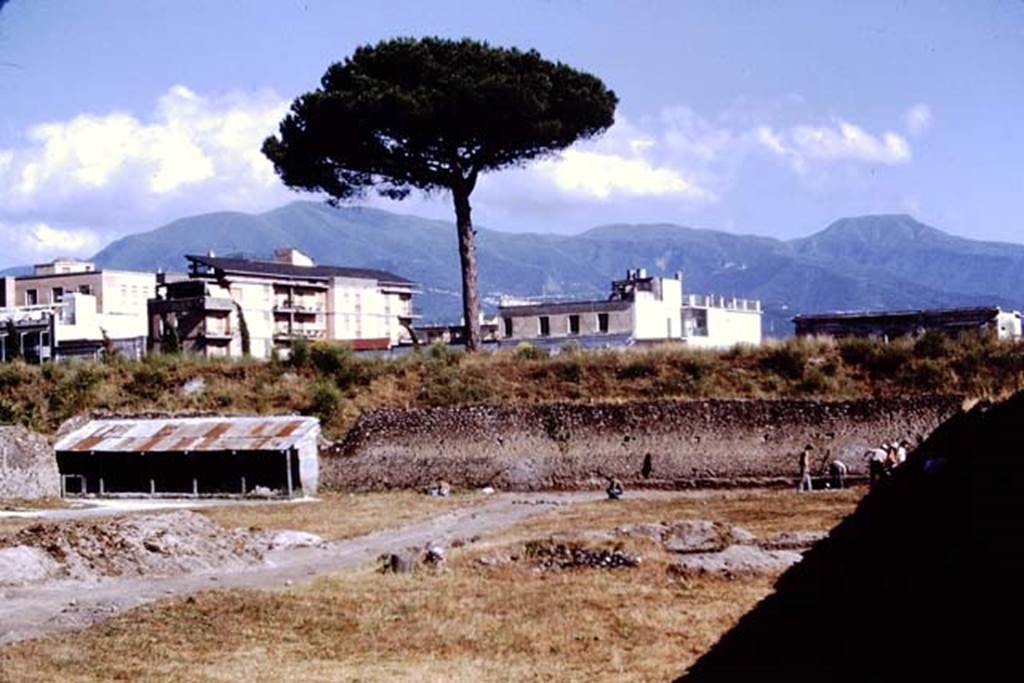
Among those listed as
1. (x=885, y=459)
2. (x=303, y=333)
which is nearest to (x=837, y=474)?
(x=885, y=459)

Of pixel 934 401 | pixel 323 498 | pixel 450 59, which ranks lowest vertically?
pixel 323 498

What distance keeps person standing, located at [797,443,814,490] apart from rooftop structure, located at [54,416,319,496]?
48.8ft

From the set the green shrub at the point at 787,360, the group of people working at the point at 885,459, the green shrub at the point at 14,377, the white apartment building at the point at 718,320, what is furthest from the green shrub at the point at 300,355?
the white apartment building at the point at 718,320

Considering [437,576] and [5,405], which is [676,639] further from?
[5,405]

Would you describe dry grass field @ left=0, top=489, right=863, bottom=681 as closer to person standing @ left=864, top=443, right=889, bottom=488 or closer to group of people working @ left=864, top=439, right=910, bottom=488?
group of people working @ left=864, top=439, right=910, bottom=488

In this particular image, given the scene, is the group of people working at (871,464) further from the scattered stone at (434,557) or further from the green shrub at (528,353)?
the scattered stone at (434,557)

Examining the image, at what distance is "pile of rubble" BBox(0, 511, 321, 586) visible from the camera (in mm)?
Answer: 19969

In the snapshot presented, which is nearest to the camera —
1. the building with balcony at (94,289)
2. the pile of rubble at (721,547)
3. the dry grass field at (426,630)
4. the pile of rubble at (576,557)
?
the dry grass field at (426,630)

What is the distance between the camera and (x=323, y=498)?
38.2m

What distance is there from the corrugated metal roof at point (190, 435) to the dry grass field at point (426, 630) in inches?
714

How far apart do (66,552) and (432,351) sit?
28.1 m

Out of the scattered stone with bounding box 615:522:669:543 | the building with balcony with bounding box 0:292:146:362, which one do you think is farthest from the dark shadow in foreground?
the building with balcony with bounding box 0:292:146:362

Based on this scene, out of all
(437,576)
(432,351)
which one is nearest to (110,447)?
(432,351)

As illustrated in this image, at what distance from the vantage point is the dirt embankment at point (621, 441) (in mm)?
37438
